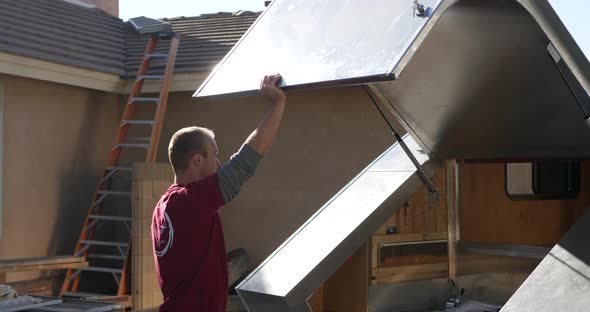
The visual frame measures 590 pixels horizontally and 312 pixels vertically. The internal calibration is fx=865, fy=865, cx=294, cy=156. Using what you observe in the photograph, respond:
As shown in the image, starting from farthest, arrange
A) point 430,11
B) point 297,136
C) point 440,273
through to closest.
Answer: point 297,136 → point 440,273 → point 430,11

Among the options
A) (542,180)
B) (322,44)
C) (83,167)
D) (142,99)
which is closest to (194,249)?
(322,44)

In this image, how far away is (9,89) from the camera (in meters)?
8.86

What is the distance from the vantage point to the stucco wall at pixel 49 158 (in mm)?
8930

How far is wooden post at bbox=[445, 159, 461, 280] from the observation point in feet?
12.9

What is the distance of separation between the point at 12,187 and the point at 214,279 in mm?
6418

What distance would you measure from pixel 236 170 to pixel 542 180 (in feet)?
5.51

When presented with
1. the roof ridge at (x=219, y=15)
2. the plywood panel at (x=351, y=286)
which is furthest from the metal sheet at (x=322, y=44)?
the roof ridge at (x=219, y=15)

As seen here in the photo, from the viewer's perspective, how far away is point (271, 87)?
2881 mm

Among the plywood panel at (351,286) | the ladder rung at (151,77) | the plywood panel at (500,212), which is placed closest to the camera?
the plywood panel at (351,286)

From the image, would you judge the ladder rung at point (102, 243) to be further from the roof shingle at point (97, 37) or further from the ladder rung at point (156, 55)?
the ladder rung at point (156, 55)

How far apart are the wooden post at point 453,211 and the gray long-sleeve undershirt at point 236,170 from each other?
3.84 ft

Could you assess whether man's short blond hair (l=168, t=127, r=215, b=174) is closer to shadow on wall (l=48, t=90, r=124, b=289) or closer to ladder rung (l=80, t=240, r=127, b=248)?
ladder rung (l=80, t=240, r=127, b=248)

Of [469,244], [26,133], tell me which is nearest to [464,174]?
[469,244]

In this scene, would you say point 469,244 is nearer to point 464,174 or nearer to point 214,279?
point 464,174
